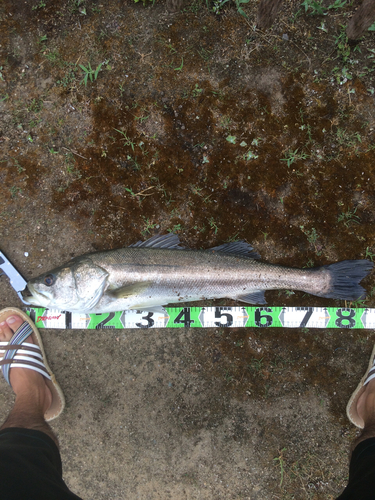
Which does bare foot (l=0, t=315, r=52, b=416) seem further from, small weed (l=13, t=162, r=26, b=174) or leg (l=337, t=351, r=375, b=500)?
leg (l=337, t=351, r=375, b=500)

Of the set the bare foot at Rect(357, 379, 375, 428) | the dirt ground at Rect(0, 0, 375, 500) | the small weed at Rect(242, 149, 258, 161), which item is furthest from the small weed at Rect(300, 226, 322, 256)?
the bare foot at Rect(357, 379, 375, 428)

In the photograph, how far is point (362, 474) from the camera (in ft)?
11.8

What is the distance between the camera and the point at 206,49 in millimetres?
4652

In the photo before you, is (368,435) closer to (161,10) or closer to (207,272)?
(207,272)

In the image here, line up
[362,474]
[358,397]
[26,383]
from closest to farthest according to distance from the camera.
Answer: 1. [362,474]
2. [26,383]
3. [358,397]

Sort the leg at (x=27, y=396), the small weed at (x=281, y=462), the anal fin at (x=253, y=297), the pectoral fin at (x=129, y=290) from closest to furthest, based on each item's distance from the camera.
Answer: the pectoral fin at (x=129, y=290)
the leg at (x=27, y=396)
the anal fin at (x=253, y=297)
the small weed at (x=281, y=462)

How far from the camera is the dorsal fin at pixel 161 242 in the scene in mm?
4332

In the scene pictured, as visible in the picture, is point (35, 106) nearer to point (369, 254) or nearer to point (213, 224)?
point (213, 224)

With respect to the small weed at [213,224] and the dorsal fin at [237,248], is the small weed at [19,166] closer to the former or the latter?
the small weed at [213,224]

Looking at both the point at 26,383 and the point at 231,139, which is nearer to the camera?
the point at 26,383

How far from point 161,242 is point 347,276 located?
109 inches

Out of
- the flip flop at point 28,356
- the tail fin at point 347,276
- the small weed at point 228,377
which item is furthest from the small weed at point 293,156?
the flip flop at point 28,356

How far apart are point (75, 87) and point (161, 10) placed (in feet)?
5.77

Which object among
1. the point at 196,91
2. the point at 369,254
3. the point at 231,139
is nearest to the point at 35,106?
the point at 196,91
